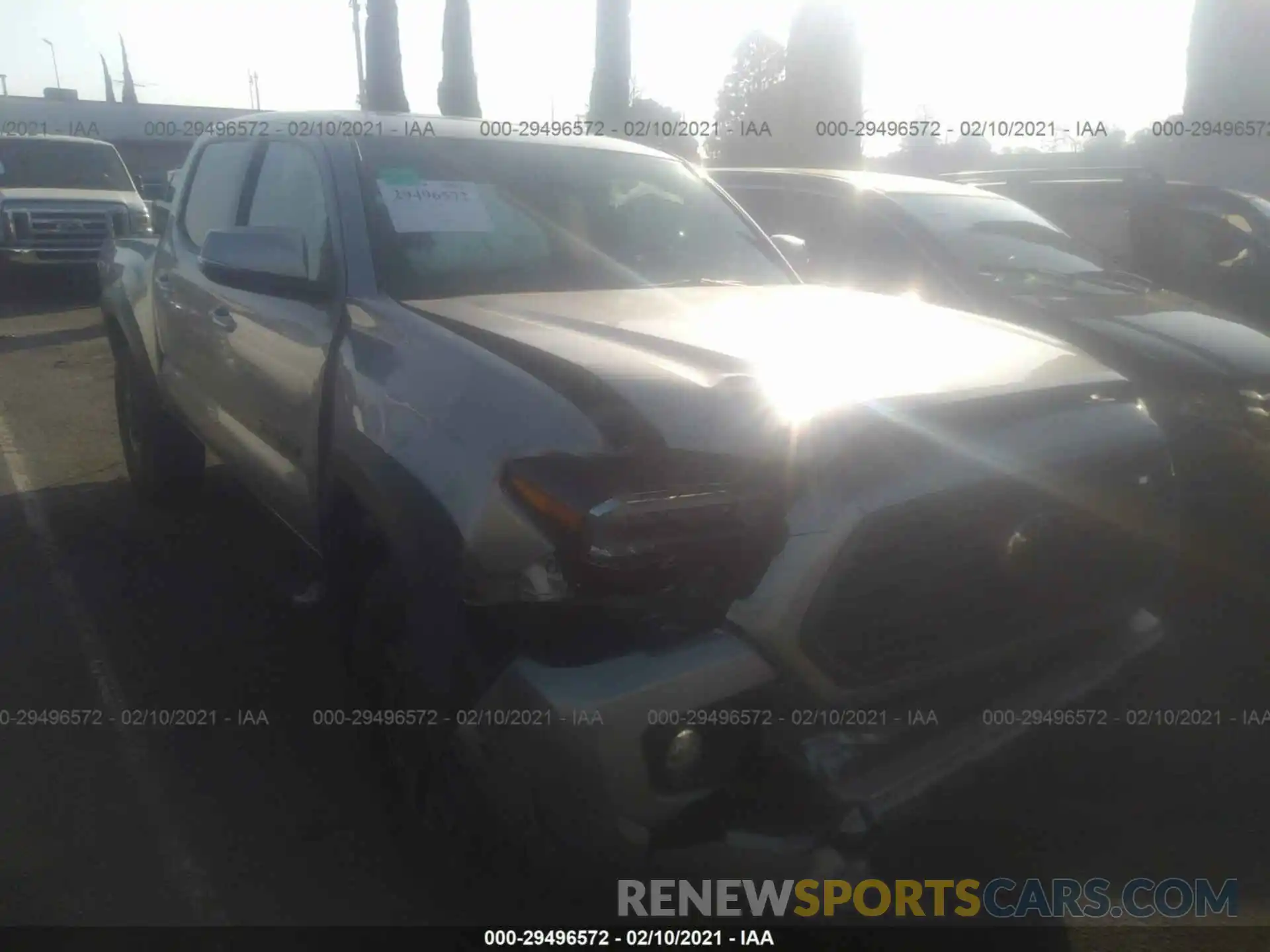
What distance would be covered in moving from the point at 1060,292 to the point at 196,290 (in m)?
3.87

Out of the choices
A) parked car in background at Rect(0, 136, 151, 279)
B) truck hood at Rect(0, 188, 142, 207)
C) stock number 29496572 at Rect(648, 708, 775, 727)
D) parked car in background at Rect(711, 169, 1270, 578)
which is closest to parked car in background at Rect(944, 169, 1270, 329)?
parked car in background at Rect(711, 169, 1270, 578)

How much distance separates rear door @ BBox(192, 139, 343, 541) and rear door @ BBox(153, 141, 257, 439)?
0.33 ft

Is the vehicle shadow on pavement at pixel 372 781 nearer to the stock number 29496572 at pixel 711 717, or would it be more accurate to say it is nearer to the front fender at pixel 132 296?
the stock number 29496572 at pixel 711 717

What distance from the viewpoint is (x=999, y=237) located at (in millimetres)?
5574

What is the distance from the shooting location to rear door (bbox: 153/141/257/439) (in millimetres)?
4098

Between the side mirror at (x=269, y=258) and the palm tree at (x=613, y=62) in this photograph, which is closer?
the side mirror at (x=269, y=258)

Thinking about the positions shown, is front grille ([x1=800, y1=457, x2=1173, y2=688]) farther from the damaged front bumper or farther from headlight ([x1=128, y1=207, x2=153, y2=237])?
headlight ([x1=128, y1=207, x2=153, y2=237])

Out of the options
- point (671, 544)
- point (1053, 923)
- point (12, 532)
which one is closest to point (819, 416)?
point (671, 544)

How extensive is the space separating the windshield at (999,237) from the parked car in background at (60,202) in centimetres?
1073

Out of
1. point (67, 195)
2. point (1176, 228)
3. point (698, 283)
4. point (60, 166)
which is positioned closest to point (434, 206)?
point (698, 283)

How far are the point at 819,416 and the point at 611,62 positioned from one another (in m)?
19.6

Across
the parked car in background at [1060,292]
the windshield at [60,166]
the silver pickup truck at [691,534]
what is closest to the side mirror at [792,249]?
the parked car in background at [1060,292]

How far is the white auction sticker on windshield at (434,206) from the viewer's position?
10.5 feet

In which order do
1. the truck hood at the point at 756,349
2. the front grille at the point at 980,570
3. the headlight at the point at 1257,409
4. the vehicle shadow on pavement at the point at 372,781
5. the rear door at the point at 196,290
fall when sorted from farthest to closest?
the headlight at the point at 1257,409, the rear door at the point at 196,290, the vehicle shadow on pavement at the point at 372,781, the truck hood at the point at 756,349, the front grille at the point at 980,570
